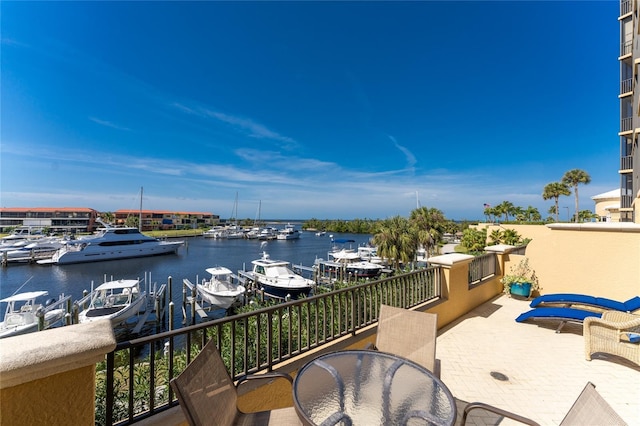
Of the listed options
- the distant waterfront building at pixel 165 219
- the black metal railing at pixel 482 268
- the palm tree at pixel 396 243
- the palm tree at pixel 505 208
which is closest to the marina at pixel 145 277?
the palm tree at pixel 396 243

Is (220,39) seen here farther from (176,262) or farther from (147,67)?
(176,262)

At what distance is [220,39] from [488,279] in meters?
16.8

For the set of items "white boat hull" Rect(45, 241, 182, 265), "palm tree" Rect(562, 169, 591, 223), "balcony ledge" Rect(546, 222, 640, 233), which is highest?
"palm tree" Rect(562, 169, 591, 223)

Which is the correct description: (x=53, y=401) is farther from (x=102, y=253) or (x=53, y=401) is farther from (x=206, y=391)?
(x=102, y=253)

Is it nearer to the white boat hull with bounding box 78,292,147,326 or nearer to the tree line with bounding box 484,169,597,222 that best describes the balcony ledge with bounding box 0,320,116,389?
the white boat hull with bounding box 78,292,147,326

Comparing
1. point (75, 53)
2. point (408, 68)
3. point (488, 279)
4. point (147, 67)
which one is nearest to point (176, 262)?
point (147, 67)

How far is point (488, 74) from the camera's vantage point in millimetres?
20516

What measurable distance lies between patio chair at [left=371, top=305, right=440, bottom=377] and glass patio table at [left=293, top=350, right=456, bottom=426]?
0.68m

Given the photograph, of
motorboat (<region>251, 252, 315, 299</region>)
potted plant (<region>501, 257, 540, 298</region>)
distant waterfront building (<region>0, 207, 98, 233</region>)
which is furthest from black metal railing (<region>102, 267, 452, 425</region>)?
distant waterfront building (<region>0, 207, 98, 233</region>)

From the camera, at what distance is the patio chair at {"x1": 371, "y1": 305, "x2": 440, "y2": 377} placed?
2.65 m

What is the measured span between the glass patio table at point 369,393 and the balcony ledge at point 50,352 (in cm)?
111

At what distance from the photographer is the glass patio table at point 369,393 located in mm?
1632

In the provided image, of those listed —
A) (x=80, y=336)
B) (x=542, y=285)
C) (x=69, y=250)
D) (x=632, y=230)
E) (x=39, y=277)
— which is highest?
(x=632, y=230)

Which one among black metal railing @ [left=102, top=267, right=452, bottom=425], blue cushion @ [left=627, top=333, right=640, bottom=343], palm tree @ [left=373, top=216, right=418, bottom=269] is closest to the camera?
black metal railing @ [left=102, top=267, right=452, bottom=425]
